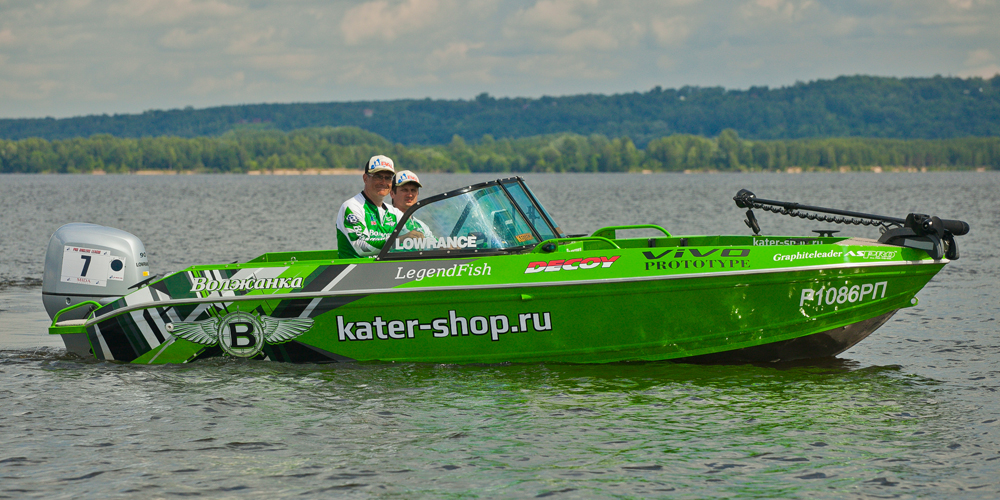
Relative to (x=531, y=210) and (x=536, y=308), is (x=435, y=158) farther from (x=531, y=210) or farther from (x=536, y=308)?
(x=536, y=308)

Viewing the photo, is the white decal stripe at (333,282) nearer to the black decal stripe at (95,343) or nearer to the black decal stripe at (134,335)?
the black decal stripe at (134,335)

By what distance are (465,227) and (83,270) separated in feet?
13.2

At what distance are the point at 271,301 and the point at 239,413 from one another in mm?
1358

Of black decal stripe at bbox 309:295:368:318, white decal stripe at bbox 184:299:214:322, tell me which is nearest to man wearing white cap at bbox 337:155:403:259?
black decal stripe at bbox 309:295:368:318

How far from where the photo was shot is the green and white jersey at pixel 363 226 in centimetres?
916

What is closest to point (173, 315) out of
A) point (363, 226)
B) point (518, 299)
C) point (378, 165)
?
point (363, 226)

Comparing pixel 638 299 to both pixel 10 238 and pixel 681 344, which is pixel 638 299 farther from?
pixel 10 238

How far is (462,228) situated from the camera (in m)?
8.89

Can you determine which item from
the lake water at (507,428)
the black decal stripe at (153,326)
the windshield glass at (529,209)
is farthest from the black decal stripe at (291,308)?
the windshield glass at (529,209)

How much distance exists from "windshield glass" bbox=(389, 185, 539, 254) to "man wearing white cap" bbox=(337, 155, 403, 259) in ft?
1.51

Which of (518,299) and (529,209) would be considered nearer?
(518,299)

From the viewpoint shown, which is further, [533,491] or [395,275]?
[395,275]

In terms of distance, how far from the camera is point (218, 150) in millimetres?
194625

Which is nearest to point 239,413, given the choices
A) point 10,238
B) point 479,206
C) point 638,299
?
point 479,206
